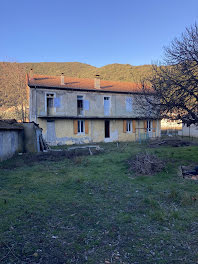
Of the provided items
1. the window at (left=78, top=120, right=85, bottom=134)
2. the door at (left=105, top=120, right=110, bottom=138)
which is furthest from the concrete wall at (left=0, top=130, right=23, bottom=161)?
the door at (left=105, top=120, right=110, bottom=138)

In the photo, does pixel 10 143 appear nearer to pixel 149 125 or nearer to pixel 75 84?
pixel 75 84

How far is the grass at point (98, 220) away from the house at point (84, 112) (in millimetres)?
11981

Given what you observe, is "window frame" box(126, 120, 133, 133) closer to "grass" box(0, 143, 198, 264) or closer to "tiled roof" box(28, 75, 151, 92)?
"tiled roof" box(28, 75, 151, 92)

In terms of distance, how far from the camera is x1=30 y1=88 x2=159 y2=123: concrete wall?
704 inches

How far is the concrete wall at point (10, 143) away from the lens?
32.1 feet

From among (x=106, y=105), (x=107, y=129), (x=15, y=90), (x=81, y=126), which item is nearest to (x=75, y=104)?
(x=81, y=126)

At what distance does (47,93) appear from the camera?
60.2 ft

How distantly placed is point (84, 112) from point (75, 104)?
1.20 metres

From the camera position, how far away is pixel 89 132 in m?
20.1

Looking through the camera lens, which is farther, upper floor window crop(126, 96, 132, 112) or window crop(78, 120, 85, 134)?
upper floor window crop(126, 96, 132, 112)

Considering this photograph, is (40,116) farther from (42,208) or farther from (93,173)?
(42,208)

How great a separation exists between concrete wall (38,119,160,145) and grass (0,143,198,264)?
11.8 m

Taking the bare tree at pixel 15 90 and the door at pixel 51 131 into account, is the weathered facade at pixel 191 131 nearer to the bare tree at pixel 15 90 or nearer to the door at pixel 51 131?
the door at pixel 51 131

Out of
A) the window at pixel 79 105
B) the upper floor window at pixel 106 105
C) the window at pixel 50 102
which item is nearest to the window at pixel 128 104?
the upper floor window at pixel 106 105
